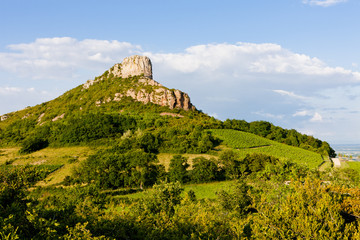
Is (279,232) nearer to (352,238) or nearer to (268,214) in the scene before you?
(268,214)

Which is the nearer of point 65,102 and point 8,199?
point 8,199

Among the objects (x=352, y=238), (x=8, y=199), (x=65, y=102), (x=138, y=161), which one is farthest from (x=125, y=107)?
(x=352, y=238)

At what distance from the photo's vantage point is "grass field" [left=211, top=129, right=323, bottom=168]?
81.7 meters

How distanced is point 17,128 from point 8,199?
12115 centimetres

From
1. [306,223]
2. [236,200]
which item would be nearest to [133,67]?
[236,200]

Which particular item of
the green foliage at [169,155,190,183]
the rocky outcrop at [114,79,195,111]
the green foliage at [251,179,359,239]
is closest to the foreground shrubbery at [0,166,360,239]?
the green foliage at [251,179,359,239]

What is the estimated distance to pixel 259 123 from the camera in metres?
126

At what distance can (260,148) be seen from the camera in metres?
89.1

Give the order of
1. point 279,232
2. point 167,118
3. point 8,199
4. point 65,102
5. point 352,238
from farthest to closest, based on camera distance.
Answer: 1. point 65,102
2. point 167,118
3. point 8,199
4. point 279,232
5. point 352,238

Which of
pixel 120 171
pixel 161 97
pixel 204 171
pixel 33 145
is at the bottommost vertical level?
pixel 120 171

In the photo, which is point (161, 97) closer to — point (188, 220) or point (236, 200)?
point (236, 200)

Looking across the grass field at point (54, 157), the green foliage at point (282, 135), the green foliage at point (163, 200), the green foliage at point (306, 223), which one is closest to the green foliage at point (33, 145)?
the grass field at point (54, 157)

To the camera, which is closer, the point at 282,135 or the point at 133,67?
the point at 282,135

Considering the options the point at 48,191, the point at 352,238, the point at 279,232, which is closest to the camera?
the point at 352,238
